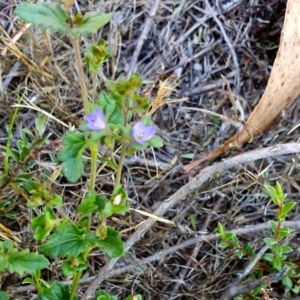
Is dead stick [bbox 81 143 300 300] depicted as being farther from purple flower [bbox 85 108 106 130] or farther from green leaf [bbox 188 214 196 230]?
purple flower [bbox 85 108 106 130]

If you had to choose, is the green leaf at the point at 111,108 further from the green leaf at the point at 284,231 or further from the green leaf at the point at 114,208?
the green leaf at the point at 284,231

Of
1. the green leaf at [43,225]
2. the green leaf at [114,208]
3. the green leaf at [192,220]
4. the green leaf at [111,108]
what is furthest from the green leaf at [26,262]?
the green leaf at [192,220]

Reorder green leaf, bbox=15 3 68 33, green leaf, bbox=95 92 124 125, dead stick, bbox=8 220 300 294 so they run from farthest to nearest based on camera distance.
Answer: dead stick, bbox=8 220 300 294 → green leaf, bbox=95 92 124 125 → green leaf, bbox=15 3 68 33

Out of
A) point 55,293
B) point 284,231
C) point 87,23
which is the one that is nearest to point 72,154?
point 87,23

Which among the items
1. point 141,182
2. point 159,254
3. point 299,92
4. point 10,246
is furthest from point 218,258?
point 10,246

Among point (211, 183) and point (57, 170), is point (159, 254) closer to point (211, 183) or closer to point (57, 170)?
point (211, 183)

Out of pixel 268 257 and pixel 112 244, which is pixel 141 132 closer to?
pixel 112 244

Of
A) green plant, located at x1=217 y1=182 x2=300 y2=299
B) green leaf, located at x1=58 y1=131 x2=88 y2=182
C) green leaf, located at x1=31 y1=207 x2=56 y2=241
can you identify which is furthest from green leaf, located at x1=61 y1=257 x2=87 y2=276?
green plant, located at x1=217 y1=182 x2=300 y2=299
